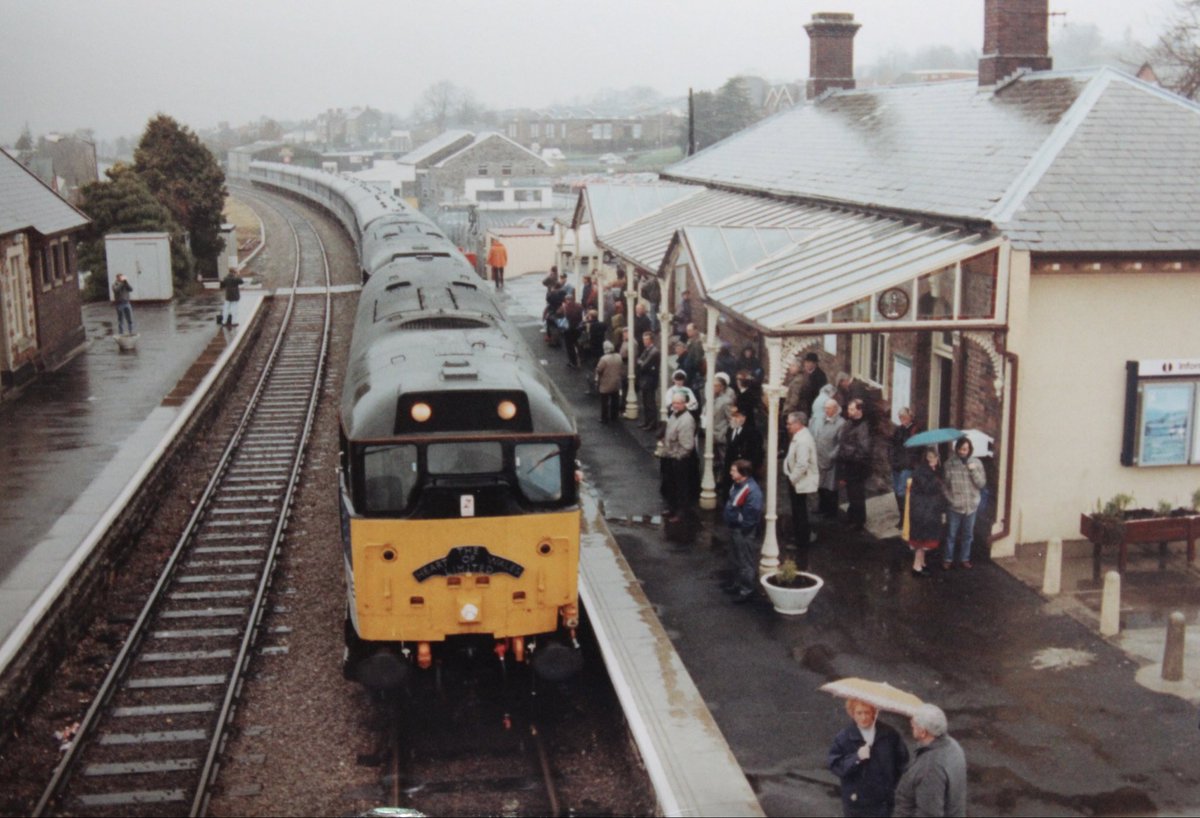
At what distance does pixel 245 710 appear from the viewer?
10320mm

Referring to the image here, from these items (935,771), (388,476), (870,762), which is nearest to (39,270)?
(388,476)

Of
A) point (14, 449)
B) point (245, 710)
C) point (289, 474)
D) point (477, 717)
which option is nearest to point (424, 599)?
point (477, 717)

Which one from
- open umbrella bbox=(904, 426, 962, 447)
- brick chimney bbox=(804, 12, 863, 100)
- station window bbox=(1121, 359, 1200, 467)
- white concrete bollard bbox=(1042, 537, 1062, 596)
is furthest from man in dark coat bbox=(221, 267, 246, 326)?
white concrete bollard bbox=(1042, 537, 1062, 596)

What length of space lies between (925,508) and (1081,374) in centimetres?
239

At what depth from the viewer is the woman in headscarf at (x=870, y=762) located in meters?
6.93

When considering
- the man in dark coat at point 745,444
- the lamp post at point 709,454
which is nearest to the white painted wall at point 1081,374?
the man in dark coat at point 745,444

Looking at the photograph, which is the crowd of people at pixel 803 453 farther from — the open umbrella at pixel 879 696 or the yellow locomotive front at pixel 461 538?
the open umbrella at pixel 879 696

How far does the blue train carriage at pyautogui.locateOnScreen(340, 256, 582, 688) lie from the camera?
371 inches

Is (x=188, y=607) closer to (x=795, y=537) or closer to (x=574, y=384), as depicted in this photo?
(x=795, y=537)

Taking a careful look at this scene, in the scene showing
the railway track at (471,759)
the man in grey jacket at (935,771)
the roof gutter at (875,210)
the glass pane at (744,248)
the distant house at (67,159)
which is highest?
the distant house at (67,159)

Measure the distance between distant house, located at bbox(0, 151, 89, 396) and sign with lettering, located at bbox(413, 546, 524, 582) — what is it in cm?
1429

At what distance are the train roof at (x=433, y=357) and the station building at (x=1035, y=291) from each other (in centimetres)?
294

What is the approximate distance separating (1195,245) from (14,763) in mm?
12149

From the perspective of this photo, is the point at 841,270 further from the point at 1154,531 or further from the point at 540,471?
the point at 540,471
